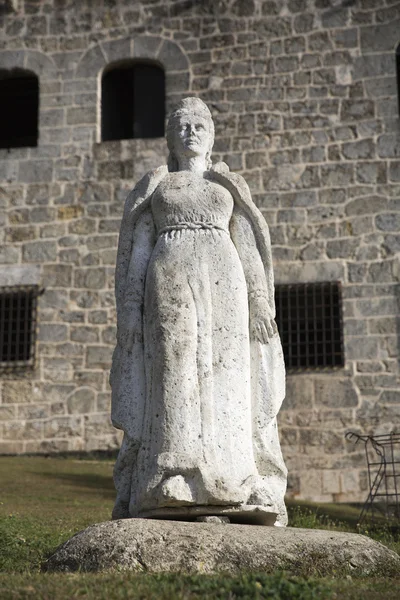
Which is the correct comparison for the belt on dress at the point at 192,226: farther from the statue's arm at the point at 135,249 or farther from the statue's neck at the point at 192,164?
the statue's neck at the point at 192,164

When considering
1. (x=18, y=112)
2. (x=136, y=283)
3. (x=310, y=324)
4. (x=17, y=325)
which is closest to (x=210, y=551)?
(x=136, y=283)

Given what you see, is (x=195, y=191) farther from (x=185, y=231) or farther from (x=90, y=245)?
(x=90, y=245)

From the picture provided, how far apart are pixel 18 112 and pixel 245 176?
4482mm

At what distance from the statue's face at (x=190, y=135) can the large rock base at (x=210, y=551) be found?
7.66 feet

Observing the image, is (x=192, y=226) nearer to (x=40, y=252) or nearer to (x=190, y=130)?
(x=190, y=130)

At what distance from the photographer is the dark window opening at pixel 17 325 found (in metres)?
14.0

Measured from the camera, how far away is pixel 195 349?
5637mm

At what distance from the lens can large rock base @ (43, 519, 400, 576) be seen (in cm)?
479

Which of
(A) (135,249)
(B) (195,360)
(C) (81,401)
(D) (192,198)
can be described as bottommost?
(B) (195,360)

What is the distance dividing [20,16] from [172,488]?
11.6 metres

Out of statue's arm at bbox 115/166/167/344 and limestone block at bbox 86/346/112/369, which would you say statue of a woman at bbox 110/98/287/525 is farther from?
limestone block at bbox 86/346/112/369

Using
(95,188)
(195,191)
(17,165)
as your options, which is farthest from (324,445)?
(195,191)

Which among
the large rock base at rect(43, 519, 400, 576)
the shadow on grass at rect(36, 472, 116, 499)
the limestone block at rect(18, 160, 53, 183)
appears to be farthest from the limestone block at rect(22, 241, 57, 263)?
the large rock base at rect(43, 519, 400, 576)

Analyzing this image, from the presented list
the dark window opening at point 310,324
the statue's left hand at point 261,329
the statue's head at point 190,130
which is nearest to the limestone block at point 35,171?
the dark window opening at point 310,324
